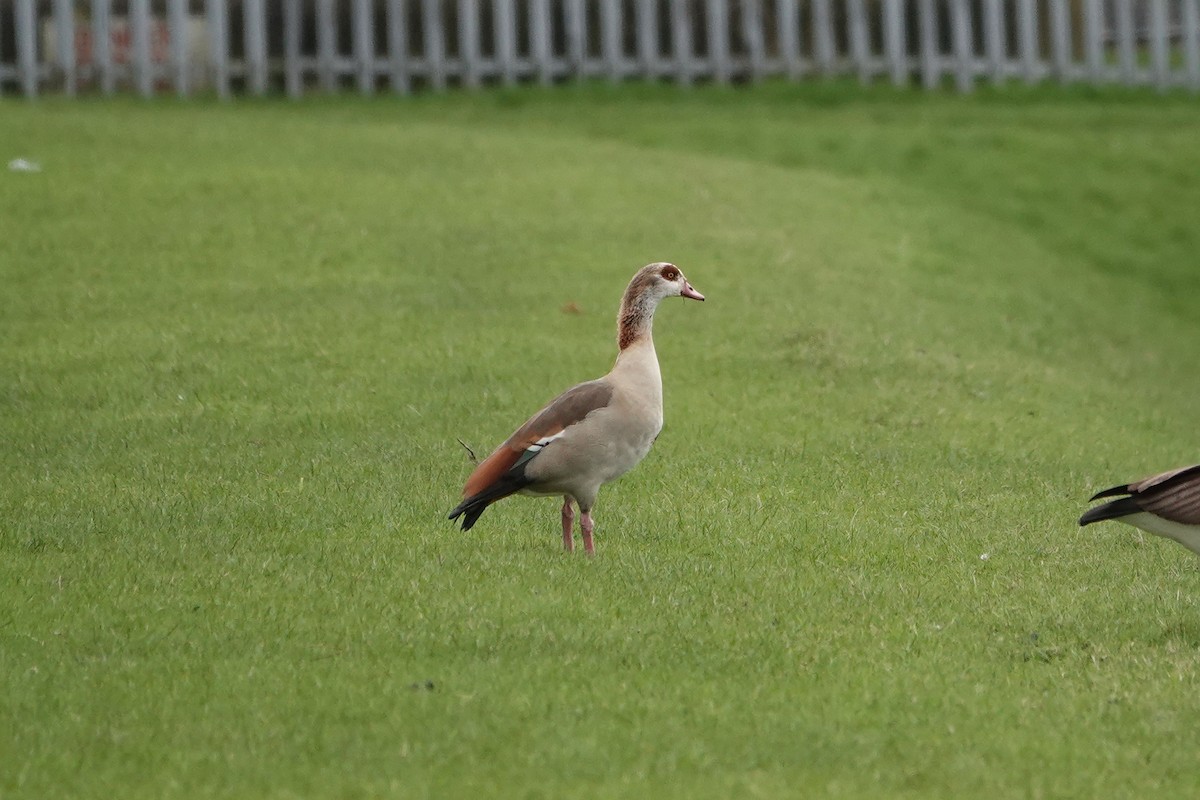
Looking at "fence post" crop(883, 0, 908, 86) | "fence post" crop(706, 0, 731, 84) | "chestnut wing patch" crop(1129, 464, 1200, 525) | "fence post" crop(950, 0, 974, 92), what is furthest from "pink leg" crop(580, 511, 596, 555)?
"fence post" crop(950, 0, 974, 92)

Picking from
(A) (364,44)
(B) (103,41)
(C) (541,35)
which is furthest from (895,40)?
(B) (103,41)

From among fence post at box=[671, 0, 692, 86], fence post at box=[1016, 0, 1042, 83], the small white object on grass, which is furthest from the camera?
fence post at box=[1016, 0, 1042, 83]

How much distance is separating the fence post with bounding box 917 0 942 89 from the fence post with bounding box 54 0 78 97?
41.9 ft

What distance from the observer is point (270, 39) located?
25797mm

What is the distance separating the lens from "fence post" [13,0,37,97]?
2400 centimetres

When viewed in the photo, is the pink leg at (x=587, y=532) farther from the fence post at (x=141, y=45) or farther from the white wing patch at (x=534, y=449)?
the fence post at (x=141, y=45)

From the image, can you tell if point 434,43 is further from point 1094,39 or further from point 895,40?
point 1094,39

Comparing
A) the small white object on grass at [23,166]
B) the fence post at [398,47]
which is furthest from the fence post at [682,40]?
the small white object on grass at [23,166]

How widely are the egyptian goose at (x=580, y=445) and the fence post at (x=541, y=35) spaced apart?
17.9 metres

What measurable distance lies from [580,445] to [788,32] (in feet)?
64.7

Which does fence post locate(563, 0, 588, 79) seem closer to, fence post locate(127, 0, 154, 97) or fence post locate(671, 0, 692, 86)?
fence post locate(671, 0, 692, 86)

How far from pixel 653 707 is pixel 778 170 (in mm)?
15973

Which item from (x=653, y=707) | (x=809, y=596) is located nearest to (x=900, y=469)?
(x=809, y=596)

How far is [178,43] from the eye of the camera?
24703 mm
